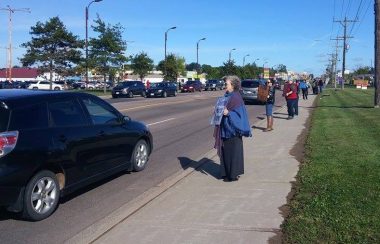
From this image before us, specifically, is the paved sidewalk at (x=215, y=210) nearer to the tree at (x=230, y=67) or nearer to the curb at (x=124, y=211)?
the curb at (x=124, y=211)

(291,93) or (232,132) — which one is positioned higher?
(291,93)

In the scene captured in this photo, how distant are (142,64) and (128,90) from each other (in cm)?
3065

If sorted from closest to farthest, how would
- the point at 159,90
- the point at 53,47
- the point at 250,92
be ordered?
the point at 250,92 < the point at 159,90 < the point at 53,47

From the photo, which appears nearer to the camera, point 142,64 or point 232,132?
point 232,132

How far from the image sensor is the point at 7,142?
5656mm

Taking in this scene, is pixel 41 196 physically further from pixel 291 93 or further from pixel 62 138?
pixel 291 93

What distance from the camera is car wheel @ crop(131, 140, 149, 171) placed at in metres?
8.75

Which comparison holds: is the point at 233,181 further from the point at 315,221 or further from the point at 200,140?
the point at 200,140

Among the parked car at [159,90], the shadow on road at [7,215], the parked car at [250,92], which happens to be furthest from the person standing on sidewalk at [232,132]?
the parked car at [159,90]

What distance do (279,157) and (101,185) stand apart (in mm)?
3959

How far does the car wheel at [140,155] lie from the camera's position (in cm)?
875

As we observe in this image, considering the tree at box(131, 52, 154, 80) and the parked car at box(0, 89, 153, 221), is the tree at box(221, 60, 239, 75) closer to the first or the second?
the tree at box(131, 52, 154, 80)

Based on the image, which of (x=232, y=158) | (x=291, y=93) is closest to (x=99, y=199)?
(x=232, y=158)

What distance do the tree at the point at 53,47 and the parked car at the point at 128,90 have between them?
14205 millimetres
